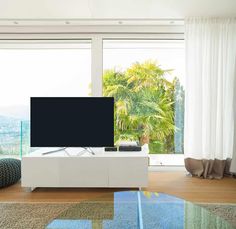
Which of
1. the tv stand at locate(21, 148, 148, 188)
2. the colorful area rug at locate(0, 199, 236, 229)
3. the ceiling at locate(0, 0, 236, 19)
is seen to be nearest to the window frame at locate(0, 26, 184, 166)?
the ceiling at locate(0, 0, 236, 19)

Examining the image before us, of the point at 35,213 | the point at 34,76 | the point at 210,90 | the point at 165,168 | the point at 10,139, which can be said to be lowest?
the point at 35,213

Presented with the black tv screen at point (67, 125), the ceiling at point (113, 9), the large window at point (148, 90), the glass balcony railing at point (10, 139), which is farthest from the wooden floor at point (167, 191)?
the ceiling at point (113, 9)

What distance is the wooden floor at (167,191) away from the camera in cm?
340

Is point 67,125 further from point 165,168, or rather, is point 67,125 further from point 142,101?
point 165,168

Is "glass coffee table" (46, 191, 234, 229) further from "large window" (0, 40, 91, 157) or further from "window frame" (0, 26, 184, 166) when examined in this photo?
"large window" (0, 40, 91, 157)

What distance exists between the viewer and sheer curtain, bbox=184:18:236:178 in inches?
170

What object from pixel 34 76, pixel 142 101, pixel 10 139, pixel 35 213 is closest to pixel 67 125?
pixel 35 213

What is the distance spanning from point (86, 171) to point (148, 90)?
1.91 metres

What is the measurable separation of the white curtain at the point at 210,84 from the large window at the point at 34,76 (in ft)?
5.90

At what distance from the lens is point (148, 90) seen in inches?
190

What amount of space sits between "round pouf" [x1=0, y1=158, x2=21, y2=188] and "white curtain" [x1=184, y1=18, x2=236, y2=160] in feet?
8.79

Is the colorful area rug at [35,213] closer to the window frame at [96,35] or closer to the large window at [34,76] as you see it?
the large window at [34,76]

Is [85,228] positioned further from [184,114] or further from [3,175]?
[184,114]

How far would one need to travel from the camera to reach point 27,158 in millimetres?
3646
